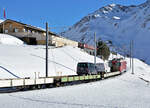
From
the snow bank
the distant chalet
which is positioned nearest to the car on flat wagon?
the snow bank

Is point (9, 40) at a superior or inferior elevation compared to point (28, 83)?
superior

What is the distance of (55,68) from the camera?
121 ft

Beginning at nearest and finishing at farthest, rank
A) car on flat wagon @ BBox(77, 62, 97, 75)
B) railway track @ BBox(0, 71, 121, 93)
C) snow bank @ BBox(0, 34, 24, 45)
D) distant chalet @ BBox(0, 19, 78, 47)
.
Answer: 1. railway track @ BBox(0, 71, 121, 93)
2. car on flat wagon @ BBox(77, 62, 97, 75)
3. snow bank @ BBox(0, 34, 24, 45)
4. distant chalet @ BBox(0, 19, 78, 47)

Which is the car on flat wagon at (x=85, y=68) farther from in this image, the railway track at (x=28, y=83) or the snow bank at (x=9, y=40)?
the snow bank at (x=9, y=40)

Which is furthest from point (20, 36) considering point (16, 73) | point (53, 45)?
point (16, 73)

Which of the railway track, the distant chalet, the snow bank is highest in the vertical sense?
the distant chalet

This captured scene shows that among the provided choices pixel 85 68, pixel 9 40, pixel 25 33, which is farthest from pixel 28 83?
pixel 25 33

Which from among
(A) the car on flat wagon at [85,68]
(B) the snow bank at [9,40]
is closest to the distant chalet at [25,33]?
(B) the snow bank at [9,40]

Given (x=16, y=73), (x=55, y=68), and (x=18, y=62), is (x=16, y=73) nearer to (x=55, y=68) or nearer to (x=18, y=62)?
(x=18, y=62)

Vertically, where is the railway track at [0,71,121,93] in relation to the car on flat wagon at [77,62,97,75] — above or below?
below

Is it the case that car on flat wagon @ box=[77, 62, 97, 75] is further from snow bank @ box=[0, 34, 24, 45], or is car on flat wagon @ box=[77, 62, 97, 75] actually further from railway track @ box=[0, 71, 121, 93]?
snow bank @ box=[0, 34, 24, 45]

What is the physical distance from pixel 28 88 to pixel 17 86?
1.63 metres

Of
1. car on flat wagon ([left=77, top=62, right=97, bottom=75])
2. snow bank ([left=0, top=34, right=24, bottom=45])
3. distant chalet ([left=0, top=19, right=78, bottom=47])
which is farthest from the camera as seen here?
distant chalet ([left=0, top=19, right=78, bottom=47])

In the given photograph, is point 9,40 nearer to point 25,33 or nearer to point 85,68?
point 25,33
